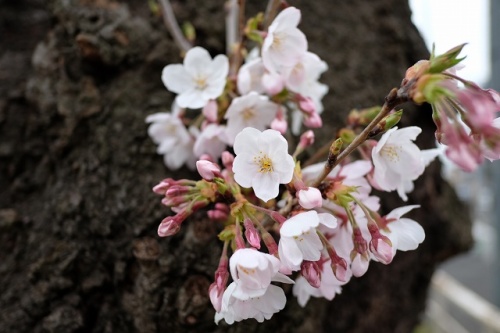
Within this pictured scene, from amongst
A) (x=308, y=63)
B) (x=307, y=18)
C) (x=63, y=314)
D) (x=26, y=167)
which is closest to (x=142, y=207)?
(x=63, y=314)

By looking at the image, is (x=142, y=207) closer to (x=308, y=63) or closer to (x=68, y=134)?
(x=68, y=134)

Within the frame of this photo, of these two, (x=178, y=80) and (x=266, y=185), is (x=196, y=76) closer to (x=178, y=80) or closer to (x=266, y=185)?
(x=178, y=80)

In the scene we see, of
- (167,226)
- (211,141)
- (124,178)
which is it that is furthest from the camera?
(124,178)

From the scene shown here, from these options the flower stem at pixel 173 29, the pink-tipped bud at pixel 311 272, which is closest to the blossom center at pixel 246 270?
the pink-tipped bud at pixel 311 272

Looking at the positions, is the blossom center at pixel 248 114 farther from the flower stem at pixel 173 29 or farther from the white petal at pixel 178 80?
the flower stem at pixel 173 29

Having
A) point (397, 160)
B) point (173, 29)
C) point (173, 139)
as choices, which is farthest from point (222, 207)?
point (173, 29)

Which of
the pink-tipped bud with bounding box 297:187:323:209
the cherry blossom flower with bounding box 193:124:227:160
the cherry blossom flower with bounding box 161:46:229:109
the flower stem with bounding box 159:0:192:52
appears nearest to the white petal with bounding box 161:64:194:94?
the cherry blossom flower with bounding box 161:46:229:109

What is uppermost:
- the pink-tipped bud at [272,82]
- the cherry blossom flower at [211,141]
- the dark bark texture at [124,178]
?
the pink-tipped bud at [272,82]
